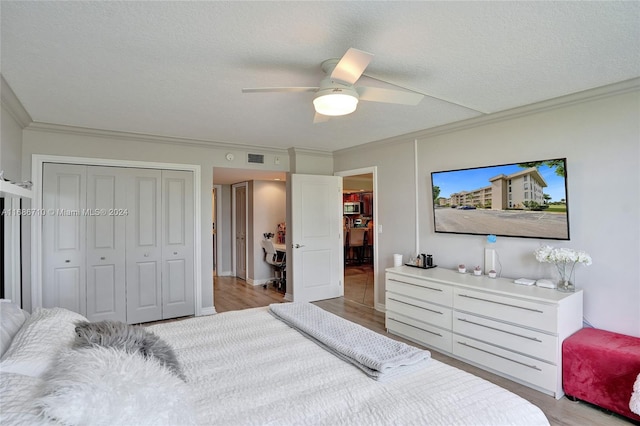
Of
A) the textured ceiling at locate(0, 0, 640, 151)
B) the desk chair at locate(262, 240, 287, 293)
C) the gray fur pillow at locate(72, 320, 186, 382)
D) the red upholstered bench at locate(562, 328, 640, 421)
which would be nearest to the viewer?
the gray fur pillow at locate(72, 320, 186, 382)

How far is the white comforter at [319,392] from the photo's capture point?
1.26 m

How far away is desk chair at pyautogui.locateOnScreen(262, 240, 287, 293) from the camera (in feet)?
20.2

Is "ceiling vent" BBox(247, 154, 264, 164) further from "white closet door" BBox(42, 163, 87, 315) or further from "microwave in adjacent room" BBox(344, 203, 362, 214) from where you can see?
"microwave in adjacent room" BBox(344, 203, 362, 214)

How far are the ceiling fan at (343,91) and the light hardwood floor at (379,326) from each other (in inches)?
91.8

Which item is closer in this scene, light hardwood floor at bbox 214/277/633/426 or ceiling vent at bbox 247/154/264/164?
light hardwood floor at bbox 214/277/633/426

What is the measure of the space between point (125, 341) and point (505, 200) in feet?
10.6

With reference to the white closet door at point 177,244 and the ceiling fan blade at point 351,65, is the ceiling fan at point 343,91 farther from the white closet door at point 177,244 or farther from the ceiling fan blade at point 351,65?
the white closet door at point 177,244

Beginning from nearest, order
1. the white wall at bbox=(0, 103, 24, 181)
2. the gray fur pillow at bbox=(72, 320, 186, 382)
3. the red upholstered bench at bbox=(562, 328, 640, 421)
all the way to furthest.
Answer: the gray fur pillow at bbox=(72, 320, 186, 382) → the red upholstered bench at bbox=(562, 328, 640, 421) → the white wall at bbox=(0, 103, 24, 181)

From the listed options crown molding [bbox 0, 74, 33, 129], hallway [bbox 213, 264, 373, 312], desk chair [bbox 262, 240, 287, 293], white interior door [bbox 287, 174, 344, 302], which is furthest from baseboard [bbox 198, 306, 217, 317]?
crown molding [bbox 0, 74, 33, 129]

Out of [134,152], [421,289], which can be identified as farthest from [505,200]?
[134,152]

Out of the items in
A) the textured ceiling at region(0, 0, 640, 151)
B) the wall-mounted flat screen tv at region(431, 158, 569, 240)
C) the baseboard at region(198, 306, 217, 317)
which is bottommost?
the baseboard at region(198, 306, 217, 317)

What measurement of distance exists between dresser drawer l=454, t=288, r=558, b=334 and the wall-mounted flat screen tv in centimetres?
73

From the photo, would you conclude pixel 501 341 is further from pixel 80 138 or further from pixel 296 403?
pixel 80 138

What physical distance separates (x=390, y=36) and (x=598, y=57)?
139 cm
